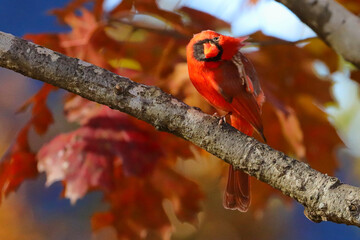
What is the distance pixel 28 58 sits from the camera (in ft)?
2.81

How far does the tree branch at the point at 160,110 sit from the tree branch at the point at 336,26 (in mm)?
355

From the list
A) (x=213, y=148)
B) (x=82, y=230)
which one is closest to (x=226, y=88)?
(x=213, y=148)

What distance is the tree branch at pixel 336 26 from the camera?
104 cm

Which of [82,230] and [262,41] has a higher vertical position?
[262,41]

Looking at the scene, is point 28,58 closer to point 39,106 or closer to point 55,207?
point 39,106

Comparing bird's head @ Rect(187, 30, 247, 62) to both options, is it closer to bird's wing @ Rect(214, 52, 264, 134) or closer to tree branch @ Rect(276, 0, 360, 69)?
bird's wing @ Rect(214, 52, 264, 134)

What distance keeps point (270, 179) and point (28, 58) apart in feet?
1.44

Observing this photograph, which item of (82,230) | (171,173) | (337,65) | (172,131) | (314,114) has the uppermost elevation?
(172,131)

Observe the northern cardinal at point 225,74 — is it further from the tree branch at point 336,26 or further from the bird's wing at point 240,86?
the tree branch at point 336,26

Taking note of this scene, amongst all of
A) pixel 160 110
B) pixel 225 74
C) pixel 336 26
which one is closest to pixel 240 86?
pixel 225 74

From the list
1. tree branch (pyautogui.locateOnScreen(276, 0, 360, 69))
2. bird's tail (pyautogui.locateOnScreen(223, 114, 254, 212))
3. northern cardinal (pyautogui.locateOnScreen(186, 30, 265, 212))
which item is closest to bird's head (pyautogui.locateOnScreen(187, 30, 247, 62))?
northern cardinal (pyautogui.locateOnScreen(186, 30, 265, 212))

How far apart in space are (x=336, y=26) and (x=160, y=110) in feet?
1.49

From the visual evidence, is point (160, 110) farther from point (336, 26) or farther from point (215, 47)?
point (336, 26)

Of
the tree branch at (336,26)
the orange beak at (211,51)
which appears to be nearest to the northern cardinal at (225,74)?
the orange beak at (211,51)
